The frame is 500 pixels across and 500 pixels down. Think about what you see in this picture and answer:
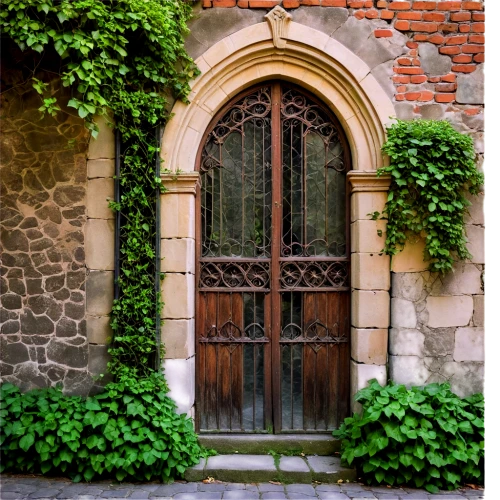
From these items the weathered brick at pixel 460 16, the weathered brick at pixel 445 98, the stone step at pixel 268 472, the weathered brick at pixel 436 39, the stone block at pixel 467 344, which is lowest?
the stone step at pixel 268 472

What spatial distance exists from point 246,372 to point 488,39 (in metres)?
4.44

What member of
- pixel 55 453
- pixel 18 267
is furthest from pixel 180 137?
pixel 55 453

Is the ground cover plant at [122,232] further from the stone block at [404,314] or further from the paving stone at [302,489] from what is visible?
the stone block at [404,314]

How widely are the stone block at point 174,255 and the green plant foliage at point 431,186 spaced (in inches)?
71.8

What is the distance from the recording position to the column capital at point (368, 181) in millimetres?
4648

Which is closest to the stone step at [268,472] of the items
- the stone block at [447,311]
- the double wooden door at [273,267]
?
the double wooden door at [273,267]

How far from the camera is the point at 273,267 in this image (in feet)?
16.0

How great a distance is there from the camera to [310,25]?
470 centimetres

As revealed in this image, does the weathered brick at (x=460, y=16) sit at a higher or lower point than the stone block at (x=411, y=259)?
higher

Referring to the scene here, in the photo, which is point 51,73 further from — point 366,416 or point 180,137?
point 366,416

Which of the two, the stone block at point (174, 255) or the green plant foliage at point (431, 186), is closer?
the green plant foliage at point (431, 186)

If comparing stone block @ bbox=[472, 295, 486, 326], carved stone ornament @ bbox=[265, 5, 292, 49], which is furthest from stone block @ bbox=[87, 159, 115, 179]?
stone block @ bbox=[472, 295, 486, 326]

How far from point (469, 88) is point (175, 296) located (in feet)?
10.8

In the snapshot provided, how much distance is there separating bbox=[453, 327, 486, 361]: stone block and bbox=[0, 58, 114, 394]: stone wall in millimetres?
3185
